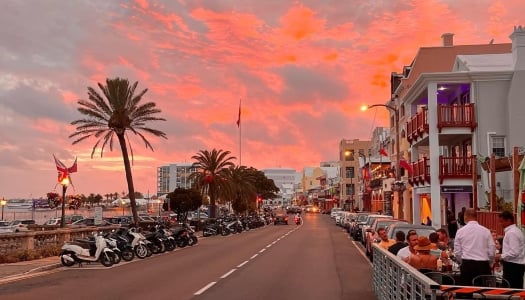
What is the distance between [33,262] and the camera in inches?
882

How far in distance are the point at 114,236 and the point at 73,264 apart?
100 inches

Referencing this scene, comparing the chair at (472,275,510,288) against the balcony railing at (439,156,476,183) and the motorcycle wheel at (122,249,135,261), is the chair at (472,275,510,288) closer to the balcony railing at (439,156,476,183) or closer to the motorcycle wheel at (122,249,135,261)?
the motorcycle wheel at (122,249,135,261)

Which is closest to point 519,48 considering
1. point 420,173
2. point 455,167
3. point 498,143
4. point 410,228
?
point 498,143

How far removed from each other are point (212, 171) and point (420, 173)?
26546 millimetres

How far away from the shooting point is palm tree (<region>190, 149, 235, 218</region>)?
58688mm

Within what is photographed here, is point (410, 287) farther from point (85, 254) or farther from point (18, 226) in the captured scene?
point (18, 226)

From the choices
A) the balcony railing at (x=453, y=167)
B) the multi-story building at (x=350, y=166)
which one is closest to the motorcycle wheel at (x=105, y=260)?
the balcony railing at (x=453, y=167)

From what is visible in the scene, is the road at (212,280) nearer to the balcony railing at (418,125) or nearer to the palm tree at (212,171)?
the balcony railing at (418,125)

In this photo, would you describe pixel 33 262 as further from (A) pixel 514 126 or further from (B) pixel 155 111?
(A) pixel 514 126

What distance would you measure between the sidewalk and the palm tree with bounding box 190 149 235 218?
3528cm

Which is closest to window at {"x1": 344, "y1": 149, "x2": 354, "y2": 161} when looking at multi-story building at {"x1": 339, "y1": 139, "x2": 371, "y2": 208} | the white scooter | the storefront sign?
multi-story building at {"x1": 339, "y1": 139, "x2": 371, "y2": 208}

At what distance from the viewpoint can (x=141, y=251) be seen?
80.4ft

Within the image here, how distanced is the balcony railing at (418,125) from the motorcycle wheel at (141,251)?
18662 mm

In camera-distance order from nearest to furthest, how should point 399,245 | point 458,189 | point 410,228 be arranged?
point 399,245 → point 410,228 → point 458,189
